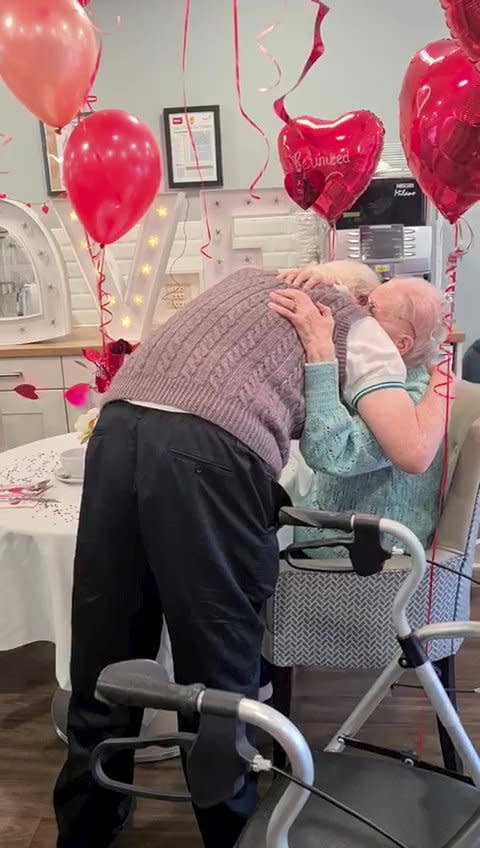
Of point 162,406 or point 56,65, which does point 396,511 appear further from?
point 56,65

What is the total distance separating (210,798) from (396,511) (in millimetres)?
921

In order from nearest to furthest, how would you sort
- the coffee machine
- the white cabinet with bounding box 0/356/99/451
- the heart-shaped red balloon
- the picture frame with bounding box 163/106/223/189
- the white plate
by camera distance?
the heart-shaped red balloon → the white plate → the coffee machine → the white cabinet with bounding box 0/356/99/451 → the picture frame with bounding box 163/106/223/189

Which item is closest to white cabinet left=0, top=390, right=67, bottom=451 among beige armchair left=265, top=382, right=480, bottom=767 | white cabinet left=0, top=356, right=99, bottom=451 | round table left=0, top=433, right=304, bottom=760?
white cabinet left=0, top=356, right=99, bottom=451

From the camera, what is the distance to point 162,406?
1170 mm

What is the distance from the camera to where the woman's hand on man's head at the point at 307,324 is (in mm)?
1243

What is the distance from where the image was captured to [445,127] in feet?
4.18

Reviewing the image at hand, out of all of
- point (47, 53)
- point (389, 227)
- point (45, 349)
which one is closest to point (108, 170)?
point (47, 53)

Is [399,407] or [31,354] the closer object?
[399,407]

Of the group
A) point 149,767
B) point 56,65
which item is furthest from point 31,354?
point 149,767

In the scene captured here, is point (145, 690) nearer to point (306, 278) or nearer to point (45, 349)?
point (306, 278)

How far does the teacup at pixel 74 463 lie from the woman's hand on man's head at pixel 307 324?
83cm

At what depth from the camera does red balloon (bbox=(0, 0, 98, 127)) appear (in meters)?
1.72

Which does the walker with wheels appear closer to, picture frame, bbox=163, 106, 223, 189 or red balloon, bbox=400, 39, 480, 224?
red balloon, bbox=400, 39, 480, 224

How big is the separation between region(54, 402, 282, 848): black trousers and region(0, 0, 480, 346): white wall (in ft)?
8.43
